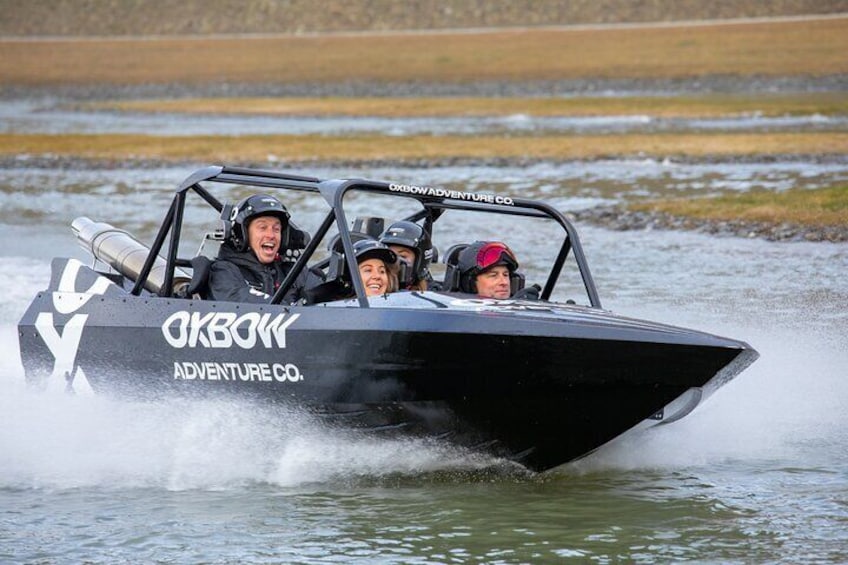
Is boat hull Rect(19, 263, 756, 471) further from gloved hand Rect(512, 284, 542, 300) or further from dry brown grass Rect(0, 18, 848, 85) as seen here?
dry brown grass Rect(0, 18, 848, 85)

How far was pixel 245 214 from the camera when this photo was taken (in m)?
10.3

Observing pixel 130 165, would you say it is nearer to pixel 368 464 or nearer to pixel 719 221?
pixel 719 221

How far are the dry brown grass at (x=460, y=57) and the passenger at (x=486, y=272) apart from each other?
6071 cm

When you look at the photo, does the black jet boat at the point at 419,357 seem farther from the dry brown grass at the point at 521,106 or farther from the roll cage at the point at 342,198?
the dry brown grass at the point at 521,106

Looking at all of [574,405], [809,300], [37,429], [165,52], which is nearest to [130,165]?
[809,300]

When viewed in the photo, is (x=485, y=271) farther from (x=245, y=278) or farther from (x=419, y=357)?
(x=245, y=278)

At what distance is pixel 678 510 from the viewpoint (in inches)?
347

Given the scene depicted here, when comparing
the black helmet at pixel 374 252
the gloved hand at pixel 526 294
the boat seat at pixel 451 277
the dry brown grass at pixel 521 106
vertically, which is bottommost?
the gloved hand at pixel 526 294

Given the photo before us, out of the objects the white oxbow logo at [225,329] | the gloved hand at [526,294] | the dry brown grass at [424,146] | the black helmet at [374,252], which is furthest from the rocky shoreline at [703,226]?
the white oxbow logo at [225,329]

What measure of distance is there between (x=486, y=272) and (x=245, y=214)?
174 centimetres

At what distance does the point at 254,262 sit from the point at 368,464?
1.92m

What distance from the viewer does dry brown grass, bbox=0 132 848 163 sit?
3509 cm

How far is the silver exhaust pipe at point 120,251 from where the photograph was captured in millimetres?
11742

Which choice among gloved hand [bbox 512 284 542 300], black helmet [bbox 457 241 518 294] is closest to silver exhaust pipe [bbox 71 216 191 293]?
black helmet [bbox 457 241 518 294]
